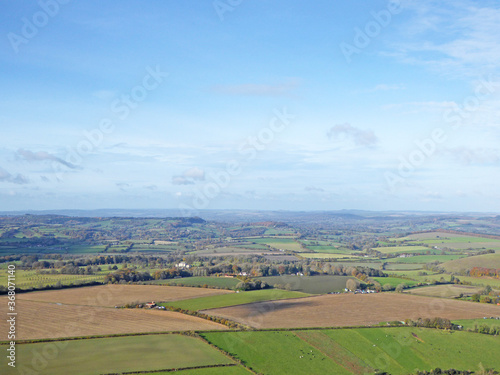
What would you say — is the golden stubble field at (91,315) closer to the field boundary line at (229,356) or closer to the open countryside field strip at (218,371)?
the field boundary line at (229,356)

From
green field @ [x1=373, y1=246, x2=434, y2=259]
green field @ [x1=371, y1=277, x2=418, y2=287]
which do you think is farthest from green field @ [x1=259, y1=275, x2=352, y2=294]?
green field @ [x1=373, y1=246, x2=434, y2=259]

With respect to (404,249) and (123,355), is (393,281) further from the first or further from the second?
(123,355)

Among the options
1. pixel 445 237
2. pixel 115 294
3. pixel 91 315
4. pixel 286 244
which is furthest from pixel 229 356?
pixel 445 237

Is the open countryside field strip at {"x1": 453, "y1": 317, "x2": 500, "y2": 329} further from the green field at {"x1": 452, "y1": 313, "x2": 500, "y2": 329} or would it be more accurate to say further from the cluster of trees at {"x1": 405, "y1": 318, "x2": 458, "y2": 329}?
the cluster of trees at {"x1": 405, "y1": 318, "x2": 458, "y2": 329}

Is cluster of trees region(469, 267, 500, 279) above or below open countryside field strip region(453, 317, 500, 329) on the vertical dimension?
above

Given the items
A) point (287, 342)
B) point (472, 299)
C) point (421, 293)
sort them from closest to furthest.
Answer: point (287, 342)
point (472, 299)
point (421, 293)

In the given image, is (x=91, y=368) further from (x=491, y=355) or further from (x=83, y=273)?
(x=83, y=273)

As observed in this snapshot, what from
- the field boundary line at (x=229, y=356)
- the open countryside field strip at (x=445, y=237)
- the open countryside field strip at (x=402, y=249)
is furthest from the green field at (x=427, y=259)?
the field boundary line at (x=229, y=356)

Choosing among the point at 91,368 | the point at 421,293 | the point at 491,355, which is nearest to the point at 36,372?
the point at 91,368

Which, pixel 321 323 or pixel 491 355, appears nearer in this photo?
pixel 491 355
